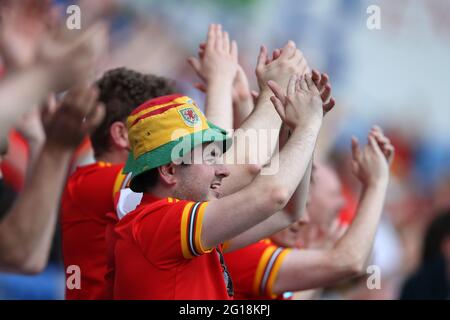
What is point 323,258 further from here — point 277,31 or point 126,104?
point 277,31

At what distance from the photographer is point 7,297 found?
4355 mm

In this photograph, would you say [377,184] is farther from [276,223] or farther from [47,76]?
[47,76]

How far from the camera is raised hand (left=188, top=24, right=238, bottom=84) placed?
2986mm

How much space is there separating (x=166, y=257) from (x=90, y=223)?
939 mm

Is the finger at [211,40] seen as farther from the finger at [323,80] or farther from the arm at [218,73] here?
the finger at [323,80]

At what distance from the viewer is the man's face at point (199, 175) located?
91.7 inches

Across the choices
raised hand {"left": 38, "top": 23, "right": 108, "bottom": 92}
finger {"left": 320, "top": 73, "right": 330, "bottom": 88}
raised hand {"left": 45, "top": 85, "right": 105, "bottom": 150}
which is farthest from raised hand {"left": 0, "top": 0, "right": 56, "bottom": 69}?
finger {"left": 320, "top": 73, "right": 330, "bottom": 88}

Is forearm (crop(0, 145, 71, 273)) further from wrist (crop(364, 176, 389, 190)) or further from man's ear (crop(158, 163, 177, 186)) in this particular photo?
wrist (crop(364, 176, 389, 190))

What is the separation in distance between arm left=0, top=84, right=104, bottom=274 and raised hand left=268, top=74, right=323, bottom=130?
53 cm

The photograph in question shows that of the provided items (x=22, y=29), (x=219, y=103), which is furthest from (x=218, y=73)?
(x=22, y=29)

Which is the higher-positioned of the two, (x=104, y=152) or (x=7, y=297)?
(x=104, y=152)

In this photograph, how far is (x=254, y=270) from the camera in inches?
112
